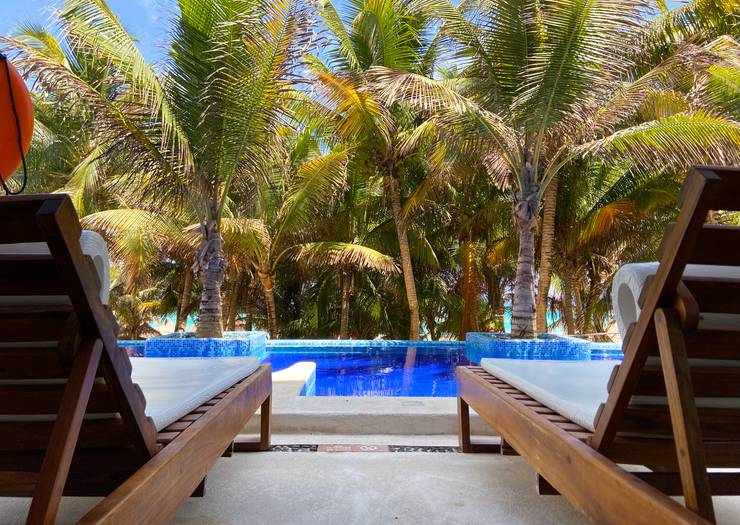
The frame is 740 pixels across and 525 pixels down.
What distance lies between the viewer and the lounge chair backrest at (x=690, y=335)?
866mm

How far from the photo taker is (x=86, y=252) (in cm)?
110

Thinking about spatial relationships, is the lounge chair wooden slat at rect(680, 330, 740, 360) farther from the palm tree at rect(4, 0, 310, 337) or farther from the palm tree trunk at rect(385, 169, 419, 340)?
the palm tree trunk at rect(385, 169, 419, 340)

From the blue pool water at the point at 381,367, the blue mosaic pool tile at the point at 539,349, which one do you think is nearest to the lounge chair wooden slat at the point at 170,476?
the blue pool water at the point at 381,367

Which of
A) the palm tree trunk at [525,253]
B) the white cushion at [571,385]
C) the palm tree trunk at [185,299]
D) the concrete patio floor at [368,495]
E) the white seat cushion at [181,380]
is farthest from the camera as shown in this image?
the palm tree trunk at [185,299]

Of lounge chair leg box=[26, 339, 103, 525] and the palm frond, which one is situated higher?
the palm frond

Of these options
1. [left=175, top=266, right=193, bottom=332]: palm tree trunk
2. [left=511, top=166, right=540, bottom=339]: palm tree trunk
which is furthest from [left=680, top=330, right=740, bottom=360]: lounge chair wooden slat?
[left=175, top=266, right=193, bottom=332]: palm tree trunk

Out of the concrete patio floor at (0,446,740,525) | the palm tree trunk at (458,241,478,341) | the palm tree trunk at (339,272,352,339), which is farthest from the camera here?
the palm tree trunk at (458,241,478,341)

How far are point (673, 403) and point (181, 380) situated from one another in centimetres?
153

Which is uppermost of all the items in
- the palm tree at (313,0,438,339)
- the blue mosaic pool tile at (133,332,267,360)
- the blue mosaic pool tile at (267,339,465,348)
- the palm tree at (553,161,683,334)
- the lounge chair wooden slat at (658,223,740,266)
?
the palm tree at (313,0,438,339)

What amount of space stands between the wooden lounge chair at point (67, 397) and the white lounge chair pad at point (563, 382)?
1010 millimetres

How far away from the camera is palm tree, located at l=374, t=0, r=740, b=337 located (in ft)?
18.5

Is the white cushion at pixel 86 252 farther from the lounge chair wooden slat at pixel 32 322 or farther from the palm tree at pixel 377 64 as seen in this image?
the palm tree at pixel 377 64

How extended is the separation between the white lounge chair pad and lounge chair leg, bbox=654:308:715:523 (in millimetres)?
297

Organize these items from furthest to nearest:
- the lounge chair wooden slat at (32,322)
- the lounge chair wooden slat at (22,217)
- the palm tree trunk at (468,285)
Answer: the palm tree trunk at (468,285), the lounge chair wooden slat at (32,322), the lounge chair wooden slat at (22,217)
